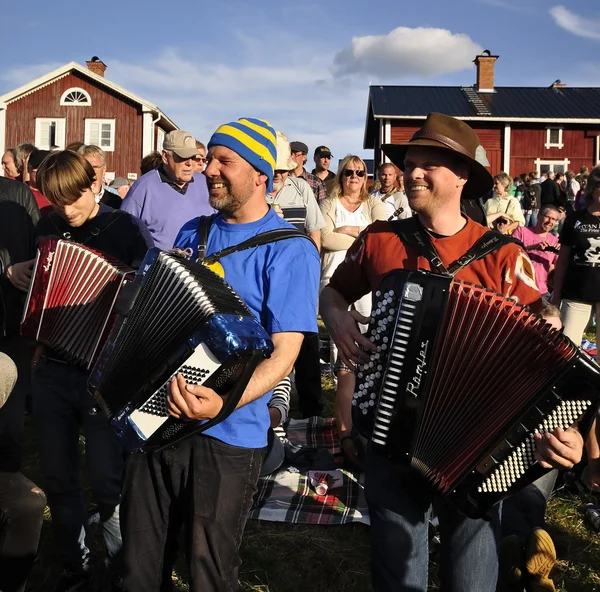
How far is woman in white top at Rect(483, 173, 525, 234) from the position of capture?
8.55 meters

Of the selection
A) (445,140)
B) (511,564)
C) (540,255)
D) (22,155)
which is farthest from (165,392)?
(540,255)

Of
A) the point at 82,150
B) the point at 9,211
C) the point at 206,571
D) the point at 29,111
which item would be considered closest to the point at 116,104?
the point at 29,111

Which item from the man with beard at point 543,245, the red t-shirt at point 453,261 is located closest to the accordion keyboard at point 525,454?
the red t-shirt at point 453,261

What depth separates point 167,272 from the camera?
7.48 feet

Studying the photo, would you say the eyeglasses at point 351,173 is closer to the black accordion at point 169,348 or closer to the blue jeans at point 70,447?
the blue jeans at point 70,447

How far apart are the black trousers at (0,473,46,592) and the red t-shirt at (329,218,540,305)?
5.30 ft

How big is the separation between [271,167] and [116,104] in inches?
1102

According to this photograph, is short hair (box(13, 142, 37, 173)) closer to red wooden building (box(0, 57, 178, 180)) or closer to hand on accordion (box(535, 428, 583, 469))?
hand on accordion (box(535, 428, 583, 469))

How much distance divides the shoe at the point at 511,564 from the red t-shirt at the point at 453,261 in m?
1.31

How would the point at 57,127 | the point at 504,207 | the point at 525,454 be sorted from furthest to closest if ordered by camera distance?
the point at 57,127, the point at 504,207, the point at 525,454

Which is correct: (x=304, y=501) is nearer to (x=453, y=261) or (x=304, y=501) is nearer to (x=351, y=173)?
(x=453, y=261)

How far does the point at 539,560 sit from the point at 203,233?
6.94 ft

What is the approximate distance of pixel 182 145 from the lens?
488cm

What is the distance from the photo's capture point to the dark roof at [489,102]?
29219mm
